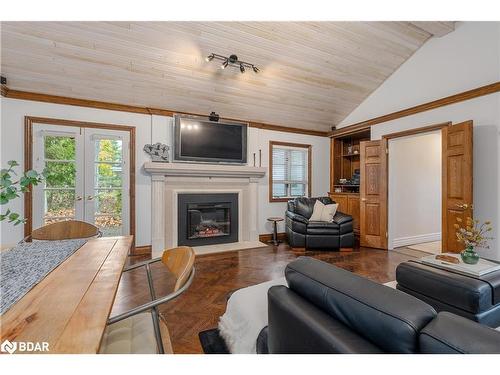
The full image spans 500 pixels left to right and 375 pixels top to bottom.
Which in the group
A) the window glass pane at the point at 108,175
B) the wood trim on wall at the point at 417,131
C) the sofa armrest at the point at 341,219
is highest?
the wood trim on wall at the point at 417,131

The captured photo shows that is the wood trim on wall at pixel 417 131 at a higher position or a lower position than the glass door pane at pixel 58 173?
higher

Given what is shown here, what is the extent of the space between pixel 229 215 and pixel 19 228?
9.99 ft

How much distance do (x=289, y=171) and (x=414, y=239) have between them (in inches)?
107

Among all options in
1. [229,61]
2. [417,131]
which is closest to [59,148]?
[229,61]

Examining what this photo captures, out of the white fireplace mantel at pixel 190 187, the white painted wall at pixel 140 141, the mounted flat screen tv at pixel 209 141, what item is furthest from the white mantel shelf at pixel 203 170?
the white painted wall at pixel 140 141

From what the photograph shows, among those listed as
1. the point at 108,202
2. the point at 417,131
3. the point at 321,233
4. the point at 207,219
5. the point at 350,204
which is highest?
the point at 417,131

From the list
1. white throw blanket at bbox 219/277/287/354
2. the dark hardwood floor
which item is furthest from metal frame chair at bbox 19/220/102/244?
white throw blanket at bbox 219/277/287/354

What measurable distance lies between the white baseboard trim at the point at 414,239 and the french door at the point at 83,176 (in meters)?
4.63

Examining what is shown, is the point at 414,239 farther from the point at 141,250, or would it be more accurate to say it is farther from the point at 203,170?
the point at 141,250

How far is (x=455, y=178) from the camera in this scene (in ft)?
11.0

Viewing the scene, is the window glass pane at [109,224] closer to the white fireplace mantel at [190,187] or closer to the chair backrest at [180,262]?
the white fireplace mantel at [190,187]

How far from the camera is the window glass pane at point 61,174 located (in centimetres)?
355

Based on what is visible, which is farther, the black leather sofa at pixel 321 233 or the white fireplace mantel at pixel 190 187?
the black leather sofa at pixel 321 233

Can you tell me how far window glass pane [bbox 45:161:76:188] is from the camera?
3.55 meters
